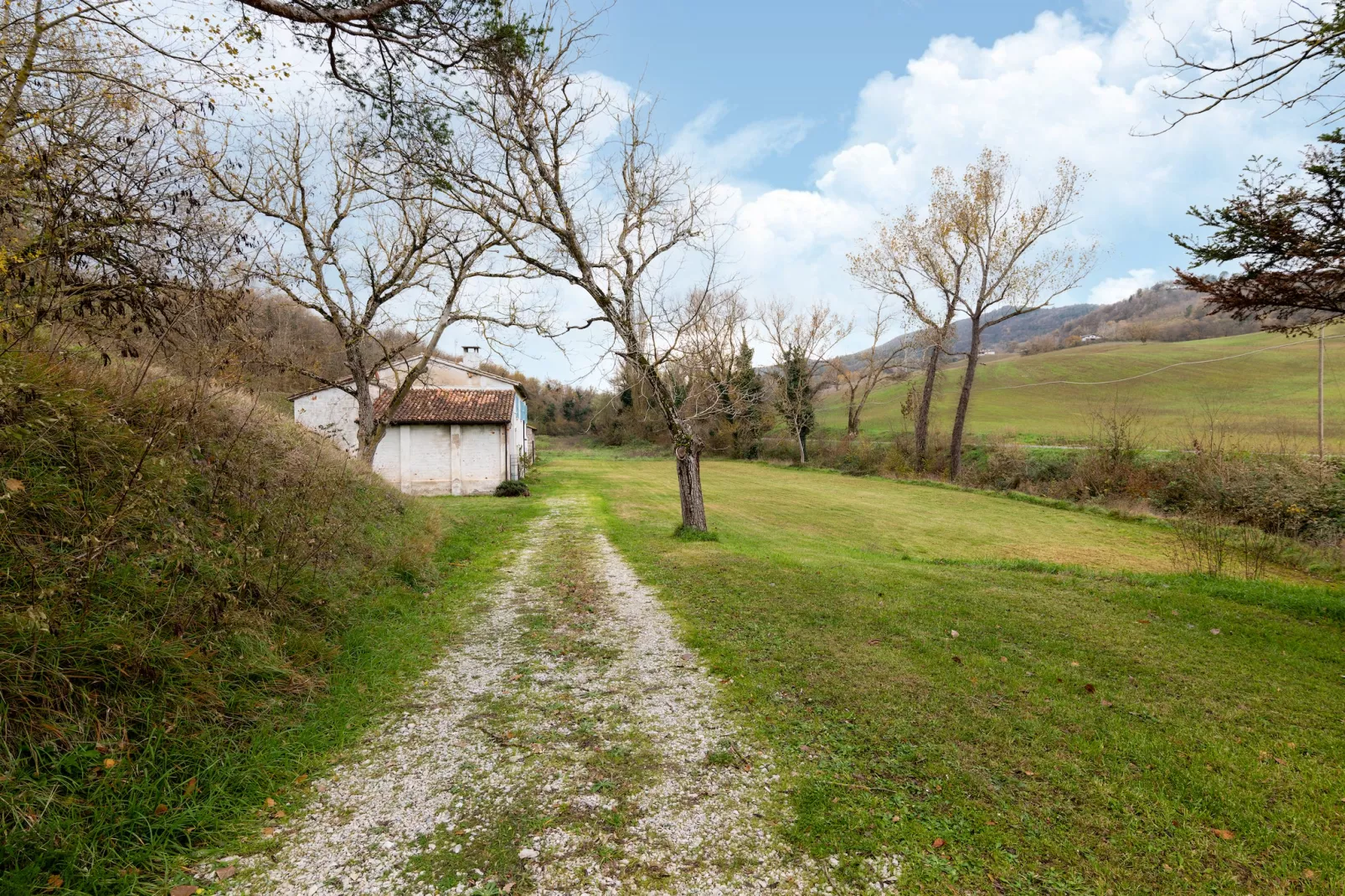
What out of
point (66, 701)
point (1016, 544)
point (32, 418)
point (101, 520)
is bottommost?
point (1016, 544)

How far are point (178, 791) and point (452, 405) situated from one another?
76.3ft

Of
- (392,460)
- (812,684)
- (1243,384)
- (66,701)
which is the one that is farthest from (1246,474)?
(1243,384)

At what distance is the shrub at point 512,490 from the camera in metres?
23.2

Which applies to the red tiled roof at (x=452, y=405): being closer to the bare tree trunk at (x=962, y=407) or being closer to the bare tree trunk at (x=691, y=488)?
the bare tree trunk at (x=691, y=488)

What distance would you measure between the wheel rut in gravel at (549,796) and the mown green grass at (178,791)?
0.26 meters

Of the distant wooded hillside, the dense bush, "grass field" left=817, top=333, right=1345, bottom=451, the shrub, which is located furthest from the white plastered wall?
the distant wooded hillside

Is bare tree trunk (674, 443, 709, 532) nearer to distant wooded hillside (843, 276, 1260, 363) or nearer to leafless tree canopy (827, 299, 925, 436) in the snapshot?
leafless tree canopy (827, 299, 925, 436)

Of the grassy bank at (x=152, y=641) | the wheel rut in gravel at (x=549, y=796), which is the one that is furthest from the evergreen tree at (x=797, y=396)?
the wheel rut in gravel at (x=549, y=796)

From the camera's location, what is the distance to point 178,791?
3.13m

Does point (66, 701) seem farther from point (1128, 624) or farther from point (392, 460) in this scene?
point (392, 460)

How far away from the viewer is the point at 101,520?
3770 millimetres

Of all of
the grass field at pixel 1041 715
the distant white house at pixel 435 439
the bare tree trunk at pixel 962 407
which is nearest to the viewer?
the grass field at pixel 1041 715

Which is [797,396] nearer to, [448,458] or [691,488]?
[448,458]

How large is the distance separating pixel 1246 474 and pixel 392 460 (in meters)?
29.9
